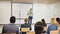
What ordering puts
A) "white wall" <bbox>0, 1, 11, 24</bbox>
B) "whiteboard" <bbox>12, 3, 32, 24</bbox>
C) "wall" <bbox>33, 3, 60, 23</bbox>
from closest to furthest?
"white wall" <bbox>0, 1, 11, 24</bbox> → "whiteboard" <bbox>12, 3, 32, 24</bbox> → "wall" <bbox>33, 3, 60, 23</bbox>

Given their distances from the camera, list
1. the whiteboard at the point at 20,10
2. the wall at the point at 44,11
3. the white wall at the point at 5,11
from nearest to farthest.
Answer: the white wall at the point at 5,11 < the whiteboard at the point at 20,10 < the wall at the point at 44,11

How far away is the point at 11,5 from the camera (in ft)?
39.0

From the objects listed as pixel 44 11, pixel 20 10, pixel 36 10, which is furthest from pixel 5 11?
pixel 44 11

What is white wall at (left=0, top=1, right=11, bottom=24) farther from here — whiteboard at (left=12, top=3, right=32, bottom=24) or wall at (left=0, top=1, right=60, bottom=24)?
whiteboard at (left=12, top=3, right=32, bottom=24)

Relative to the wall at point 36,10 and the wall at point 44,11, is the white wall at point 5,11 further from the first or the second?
the wall at point 44,11

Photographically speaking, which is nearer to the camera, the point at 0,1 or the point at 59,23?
the point at 59,23

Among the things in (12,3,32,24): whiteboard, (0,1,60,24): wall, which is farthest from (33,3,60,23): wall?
(12,3,32,24): whiteboard

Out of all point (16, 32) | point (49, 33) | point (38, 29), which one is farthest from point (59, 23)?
point (38, 29)

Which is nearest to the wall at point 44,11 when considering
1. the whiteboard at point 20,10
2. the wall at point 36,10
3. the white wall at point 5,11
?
the wall at point 36,10

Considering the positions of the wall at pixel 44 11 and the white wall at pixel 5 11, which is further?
the wall at pixel 44 11

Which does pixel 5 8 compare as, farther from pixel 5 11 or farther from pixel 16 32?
pixel 16 32

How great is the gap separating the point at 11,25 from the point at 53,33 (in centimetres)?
124

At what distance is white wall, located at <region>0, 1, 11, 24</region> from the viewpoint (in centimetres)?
1170

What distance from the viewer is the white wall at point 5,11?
11.7 metres
